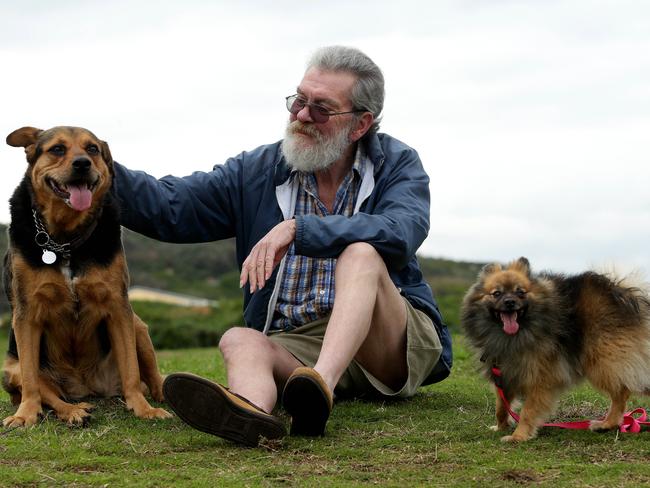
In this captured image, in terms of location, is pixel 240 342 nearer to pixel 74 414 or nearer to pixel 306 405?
pixel 306 405

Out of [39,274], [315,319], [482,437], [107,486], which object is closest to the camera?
[107,486]

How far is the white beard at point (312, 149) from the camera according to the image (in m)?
5.71

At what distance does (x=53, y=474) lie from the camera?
386cm

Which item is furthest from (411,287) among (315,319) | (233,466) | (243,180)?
(233,466)

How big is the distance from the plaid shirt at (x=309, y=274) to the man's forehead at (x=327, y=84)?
408mm

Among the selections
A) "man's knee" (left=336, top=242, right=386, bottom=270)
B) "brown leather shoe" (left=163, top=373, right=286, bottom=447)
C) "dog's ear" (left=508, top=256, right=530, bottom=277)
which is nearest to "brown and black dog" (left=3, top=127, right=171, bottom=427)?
"brown leather shoe" (left=163, top=373, right=286, bottom=447)

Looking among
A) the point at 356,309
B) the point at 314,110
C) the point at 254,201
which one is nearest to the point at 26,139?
the point at 254,201

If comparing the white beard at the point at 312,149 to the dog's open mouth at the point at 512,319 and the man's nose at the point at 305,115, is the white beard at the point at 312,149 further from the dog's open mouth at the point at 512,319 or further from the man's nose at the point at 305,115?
the dog's open mouth at the point at 512,319

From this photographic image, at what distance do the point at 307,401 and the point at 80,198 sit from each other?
6.32ft

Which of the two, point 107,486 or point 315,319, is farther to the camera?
point 315,319

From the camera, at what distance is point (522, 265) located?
5035mm

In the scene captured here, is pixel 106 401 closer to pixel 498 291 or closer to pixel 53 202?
pixel 53 202

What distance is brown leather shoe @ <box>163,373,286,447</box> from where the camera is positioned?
4227 millimetres

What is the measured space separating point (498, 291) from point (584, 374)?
63cm
